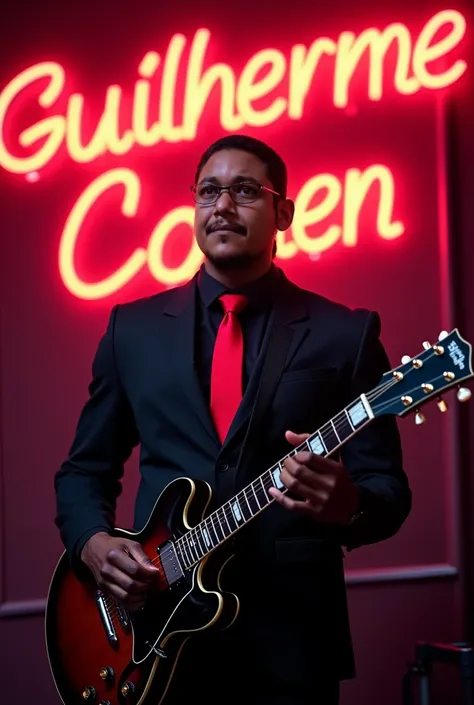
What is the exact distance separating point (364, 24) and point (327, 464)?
2.57 m

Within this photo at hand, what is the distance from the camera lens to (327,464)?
1770 millimetres

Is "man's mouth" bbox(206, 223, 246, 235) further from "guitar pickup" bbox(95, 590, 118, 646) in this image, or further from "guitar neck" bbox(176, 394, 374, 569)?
"guitar pickup" bbox(95, 590, 118, 646)

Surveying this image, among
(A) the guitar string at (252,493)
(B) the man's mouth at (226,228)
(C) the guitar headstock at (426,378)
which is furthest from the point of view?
(B) the man's mouth at (226,228)

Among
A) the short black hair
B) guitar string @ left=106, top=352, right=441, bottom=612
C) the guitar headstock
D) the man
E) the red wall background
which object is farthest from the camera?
the red wall background

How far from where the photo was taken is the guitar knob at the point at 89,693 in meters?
2.21

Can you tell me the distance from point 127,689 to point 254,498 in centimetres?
52

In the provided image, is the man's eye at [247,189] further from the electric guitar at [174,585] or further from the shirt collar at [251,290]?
the electric guitar at [174,585]

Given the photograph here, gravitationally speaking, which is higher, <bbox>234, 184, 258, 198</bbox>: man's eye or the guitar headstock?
<bbox>234, 184, 258, 198</bbox>: man's eye

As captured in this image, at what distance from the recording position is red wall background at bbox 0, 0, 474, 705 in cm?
358

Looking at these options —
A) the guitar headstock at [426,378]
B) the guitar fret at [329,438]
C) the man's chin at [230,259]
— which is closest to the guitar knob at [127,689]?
the guitar fret at [329,438]

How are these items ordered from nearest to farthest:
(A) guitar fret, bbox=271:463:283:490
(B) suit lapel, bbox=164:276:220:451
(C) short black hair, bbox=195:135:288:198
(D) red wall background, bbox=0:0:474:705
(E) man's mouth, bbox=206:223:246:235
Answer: (A) guitar fret, bbox=271:463:283:490 → (B) suit lapel, bbox=164:276:220:451 → (E) man's mouth, bbox=206:223:246:235 → (C) short black hair, bbox=195:135:288:198 → (D) red wall background, bbox=0:0:474:705

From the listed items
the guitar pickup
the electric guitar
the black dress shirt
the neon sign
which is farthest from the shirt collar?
the neon sign

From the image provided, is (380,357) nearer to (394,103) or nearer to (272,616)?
(272,616)

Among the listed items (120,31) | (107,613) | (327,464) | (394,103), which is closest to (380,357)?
(327,464)
